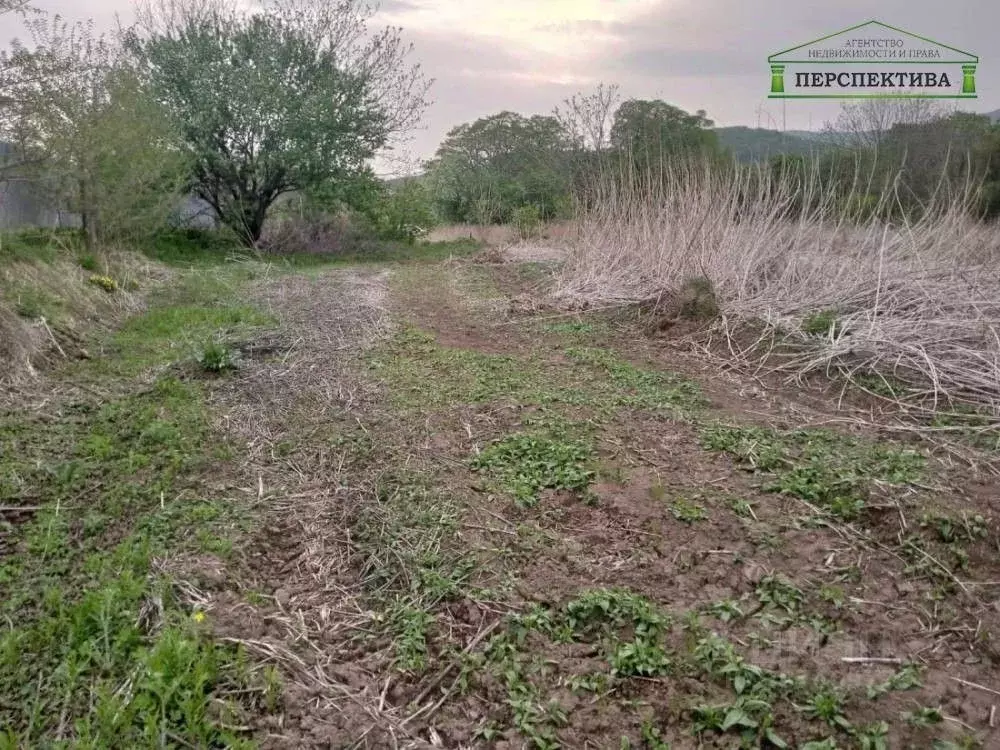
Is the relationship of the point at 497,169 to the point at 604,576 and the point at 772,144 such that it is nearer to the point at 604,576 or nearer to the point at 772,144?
the point at 772,144

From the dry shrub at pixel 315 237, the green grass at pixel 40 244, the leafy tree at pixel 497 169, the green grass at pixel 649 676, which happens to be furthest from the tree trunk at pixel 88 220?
the leafy tree at pixel 497 169

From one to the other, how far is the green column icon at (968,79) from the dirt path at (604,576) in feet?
21.8

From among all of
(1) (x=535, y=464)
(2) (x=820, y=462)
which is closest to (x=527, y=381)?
(1) (x=535, y=464)

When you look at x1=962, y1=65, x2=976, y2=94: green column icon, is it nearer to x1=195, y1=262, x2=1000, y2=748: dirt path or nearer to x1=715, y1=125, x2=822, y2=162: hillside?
x1=715, y1=125, x2=822, y2=162: hillside

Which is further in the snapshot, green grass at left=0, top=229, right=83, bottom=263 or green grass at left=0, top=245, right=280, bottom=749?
green grass at left=0, top=229, right=83, bottom=263

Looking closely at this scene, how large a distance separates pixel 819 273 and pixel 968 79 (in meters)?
4.61

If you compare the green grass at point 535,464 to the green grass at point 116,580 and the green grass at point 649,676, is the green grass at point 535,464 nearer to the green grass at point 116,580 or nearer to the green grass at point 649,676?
the green grass at point 649,676

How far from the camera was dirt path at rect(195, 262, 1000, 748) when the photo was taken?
1.70 m

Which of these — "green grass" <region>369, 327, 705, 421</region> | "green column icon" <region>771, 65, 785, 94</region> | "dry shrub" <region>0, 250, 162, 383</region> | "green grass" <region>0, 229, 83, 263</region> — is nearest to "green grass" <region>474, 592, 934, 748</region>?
"green grass" <region>369, 327, 705, 421</region>

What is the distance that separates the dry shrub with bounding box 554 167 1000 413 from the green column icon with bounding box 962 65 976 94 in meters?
2.14

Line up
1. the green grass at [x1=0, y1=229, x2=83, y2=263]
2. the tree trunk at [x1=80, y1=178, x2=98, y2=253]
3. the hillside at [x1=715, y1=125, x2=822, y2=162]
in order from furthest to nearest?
the tree trunk at [x1=80, y1=178, x2=98, y2=253] < the hillside at [x1=715, y1=125, x2=822, y2=162] < the green grass at [x1=0, y1=229, x2=83, y2=263]

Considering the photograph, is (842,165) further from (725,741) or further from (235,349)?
(725,741)

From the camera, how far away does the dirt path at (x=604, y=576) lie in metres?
1.70

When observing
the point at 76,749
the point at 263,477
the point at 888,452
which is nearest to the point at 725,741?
the point at 76,749
